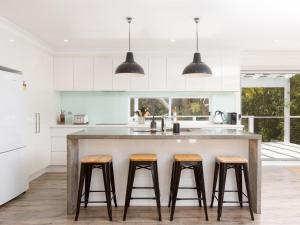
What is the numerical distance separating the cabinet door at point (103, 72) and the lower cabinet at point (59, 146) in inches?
44.1

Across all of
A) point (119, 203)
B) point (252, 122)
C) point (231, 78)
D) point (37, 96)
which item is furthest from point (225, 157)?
point (252, 122)

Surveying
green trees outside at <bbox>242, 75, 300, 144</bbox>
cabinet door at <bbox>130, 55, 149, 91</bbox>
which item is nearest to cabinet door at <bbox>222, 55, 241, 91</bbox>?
green trees outside at <bbox>242, 75, 300, 144</bbox>

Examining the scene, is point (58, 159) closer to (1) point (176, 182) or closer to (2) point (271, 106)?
(1) point (176, 182)

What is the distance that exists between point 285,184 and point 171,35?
3065 millimetres

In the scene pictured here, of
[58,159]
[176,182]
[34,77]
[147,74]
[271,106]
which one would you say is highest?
[147,74]

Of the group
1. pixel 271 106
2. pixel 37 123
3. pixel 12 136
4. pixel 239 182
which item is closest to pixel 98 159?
pixel 12 136

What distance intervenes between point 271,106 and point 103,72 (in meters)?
4.30

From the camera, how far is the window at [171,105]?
6.74m

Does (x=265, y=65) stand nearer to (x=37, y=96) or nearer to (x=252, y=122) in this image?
(x=252, y=122)

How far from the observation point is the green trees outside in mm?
7547

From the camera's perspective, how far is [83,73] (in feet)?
20.5

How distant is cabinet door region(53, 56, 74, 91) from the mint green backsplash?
386 millimetres

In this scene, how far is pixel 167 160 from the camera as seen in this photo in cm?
382

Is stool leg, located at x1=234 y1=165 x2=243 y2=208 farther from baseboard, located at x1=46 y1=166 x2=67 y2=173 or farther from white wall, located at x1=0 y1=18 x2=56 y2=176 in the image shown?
baseboard, located at x1=46 y1=166 x2=67 y2=173
